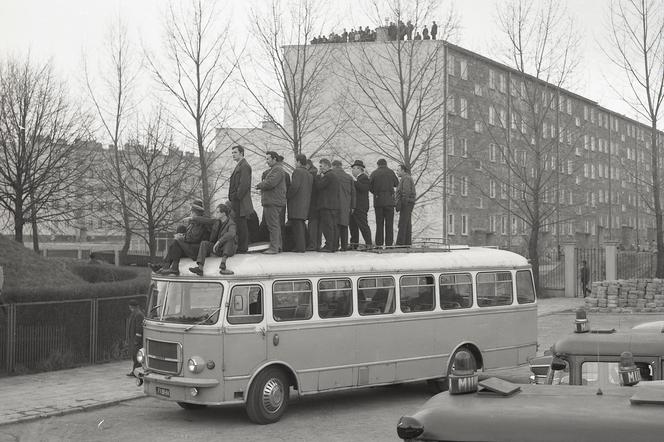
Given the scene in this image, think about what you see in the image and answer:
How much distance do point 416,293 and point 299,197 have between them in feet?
8.64

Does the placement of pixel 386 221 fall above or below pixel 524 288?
above

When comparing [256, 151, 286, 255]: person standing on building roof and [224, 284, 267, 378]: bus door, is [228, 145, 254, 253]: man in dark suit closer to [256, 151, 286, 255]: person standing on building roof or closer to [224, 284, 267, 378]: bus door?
[256, 151, 286, 255]: person standing on building roof

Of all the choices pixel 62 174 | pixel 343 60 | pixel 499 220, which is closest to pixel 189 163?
pixel 62 174

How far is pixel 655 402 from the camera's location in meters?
4.85

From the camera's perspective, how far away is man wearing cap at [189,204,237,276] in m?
12.2

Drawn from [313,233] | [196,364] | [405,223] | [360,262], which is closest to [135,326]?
[313,233]

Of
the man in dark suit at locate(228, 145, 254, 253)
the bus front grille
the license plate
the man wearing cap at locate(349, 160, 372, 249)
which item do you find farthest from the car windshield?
the man wearing cap at locate(349, 160, 372, 249)

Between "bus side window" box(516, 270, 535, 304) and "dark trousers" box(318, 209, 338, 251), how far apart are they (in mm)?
3669

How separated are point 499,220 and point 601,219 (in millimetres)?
22908

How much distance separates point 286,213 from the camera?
15.7 metres

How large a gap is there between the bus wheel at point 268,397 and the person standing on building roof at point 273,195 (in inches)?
94.4

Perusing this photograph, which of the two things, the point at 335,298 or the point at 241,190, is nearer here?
the point at 335,298

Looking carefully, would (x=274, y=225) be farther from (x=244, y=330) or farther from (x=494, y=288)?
(x=494, y=288)

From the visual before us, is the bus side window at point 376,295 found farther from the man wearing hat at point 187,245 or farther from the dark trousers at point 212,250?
the man wearing hat at point 187,245
